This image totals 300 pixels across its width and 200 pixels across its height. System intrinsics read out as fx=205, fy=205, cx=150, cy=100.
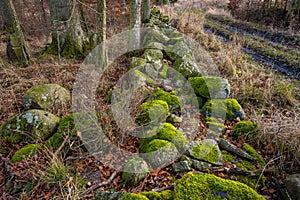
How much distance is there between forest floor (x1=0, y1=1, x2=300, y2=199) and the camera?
8.14 feet

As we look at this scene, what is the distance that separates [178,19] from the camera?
8953 mm

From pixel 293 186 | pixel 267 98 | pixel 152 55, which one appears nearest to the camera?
pixel 293 186

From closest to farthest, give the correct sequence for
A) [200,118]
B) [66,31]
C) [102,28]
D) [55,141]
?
[55,141], [200,118], [102,28], [66,31]

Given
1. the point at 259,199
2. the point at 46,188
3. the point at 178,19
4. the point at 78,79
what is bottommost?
the point at 46,188

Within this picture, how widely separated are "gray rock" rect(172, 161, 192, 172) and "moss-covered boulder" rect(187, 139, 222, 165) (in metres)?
0.20

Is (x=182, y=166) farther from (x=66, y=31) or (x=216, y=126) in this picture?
(x=66, y=31)

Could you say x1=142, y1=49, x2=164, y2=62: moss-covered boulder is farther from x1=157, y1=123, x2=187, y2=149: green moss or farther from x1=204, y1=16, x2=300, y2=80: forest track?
x1=204, y1=16, x2=300, y2=80: forest track

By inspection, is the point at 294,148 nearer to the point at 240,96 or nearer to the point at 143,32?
the point at 240,96

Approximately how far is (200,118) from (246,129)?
0.82m

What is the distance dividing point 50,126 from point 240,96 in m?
3.85

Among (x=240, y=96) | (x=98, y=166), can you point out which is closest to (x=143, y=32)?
(x=240, y=96)

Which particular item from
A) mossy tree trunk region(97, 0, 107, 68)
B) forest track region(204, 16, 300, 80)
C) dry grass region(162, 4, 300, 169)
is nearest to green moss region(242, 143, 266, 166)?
dry grass region(162, 4, 300, 169)

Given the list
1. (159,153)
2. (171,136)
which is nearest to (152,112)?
(171,136)

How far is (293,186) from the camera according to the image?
2328mm
